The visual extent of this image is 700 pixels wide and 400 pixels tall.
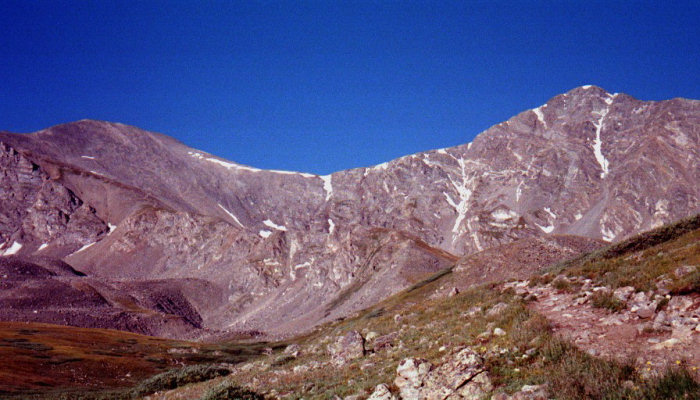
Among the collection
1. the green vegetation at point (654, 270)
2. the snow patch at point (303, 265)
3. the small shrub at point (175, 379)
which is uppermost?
the snow patch at point (303, 265)

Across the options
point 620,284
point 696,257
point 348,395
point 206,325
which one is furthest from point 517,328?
point 206,325

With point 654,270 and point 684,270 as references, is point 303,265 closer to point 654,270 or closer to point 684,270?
point 654,270

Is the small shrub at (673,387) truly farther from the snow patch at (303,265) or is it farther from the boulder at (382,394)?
the snow patch at (303,265)

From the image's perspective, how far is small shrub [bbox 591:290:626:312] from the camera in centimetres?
1538

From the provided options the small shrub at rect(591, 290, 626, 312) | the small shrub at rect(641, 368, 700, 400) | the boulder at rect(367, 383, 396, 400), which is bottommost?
the small shrub at rect(641, 368, 700, 400)

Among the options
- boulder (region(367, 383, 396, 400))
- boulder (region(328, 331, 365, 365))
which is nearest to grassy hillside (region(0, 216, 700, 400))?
boulder (region(328, 331, 365, 365))

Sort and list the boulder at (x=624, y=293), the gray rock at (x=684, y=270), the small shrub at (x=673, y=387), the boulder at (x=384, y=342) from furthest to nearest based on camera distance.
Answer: the boulder at (x=384, y=342) < the boulder at (x=624, y=293) < the gray rock at (x=684, y=270) < the small shrub at (x=673, y=387)

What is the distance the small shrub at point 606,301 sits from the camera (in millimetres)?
15380

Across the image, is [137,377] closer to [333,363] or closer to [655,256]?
[333,363]

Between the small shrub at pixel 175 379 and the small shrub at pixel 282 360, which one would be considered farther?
the small shrub at pixel 175 379

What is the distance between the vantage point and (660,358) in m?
11.8

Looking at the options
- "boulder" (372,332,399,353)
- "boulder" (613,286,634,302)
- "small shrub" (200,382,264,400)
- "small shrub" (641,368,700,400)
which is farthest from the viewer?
"boulder" (372,332,399,353)

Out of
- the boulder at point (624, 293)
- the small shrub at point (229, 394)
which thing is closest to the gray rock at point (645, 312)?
the boulder at point (624, 293)

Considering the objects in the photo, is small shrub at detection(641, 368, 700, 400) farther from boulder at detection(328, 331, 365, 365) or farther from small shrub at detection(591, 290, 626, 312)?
boulder at detection(328, 331, 365, 365)
